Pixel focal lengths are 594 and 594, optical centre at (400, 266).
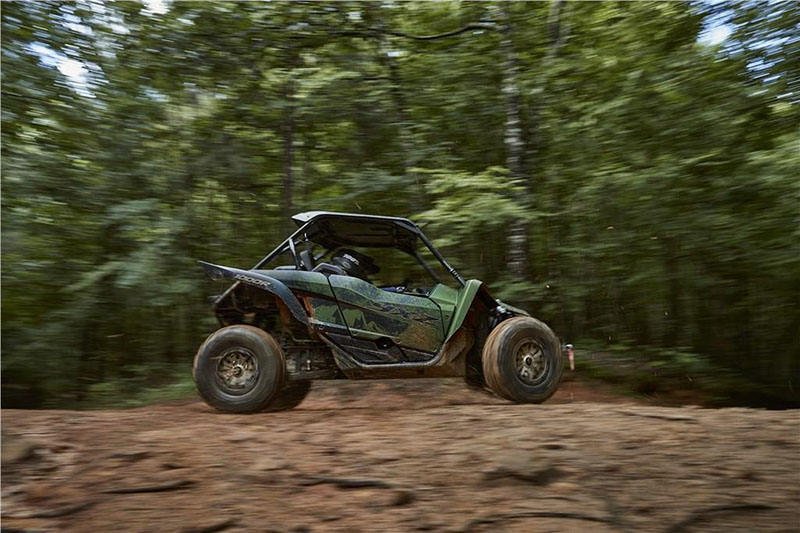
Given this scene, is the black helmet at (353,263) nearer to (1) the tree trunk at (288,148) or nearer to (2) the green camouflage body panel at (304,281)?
(2) the green camouflage body panel at (304,281)

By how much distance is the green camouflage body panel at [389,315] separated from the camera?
17.9 feet

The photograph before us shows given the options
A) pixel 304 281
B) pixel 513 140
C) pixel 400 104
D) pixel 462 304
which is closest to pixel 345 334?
pixel 304 281

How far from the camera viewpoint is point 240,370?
533 centimetres

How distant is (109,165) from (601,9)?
7.60 meters

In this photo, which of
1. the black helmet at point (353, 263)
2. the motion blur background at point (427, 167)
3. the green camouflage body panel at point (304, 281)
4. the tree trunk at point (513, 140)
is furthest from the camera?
the tree trunk at point (513, 140)

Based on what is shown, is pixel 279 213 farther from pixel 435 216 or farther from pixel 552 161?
pixel 552 161

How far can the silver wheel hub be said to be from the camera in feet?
18.5

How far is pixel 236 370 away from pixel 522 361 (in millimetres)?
2650

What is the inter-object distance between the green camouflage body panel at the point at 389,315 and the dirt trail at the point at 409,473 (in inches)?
36.7

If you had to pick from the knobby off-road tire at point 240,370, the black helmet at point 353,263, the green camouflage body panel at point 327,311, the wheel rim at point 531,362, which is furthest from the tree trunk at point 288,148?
the wheel rim at point 531,362

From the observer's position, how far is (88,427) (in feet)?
14.0

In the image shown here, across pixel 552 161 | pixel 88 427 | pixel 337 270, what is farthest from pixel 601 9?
pixel 88 427

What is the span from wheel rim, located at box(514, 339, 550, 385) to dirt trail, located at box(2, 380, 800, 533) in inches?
33.6

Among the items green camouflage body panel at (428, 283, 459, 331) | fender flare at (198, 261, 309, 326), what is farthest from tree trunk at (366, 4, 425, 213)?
fender flare at (198, 261, 309, 326)
